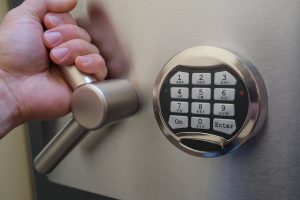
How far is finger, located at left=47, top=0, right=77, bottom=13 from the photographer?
0.27m

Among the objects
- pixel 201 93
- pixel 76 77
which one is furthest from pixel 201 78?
pixel 76 77

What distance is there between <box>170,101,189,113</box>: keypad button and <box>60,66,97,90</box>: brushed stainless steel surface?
0.25 feet

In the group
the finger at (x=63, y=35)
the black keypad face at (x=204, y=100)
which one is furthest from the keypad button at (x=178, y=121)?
the finger at (x=63, y=35)

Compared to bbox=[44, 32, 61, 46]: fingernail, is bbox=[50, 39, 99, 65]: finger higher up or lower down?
lower down

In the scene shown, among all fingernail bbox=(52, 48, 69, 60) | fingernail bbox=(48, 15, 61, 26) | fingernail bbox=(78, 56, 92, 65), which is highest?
fingernail bbox=(48, 15, 61, 26)

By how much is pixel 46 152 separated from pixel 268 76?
0.19 meters

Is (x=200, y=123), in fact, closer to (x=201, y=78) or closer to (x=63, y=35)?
(x=201, y=78)

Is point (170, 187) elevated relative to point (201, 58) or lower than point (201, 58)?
lower

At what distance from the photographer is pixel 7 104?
0.31 metres

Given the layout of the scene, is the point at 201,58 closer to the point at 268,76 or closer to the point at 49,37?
the point at 268,76

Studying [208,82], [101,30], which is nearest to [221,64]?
[208,82]

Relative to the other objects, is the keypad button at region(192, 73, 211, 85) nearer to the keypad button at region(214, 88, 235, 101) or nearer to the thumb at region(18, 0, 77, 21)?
the keypad button at region(214, 88, 235, 101)

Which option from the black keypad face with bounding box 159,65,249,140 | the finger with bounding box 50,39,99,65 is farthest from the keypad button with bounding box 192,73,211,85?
the finger with bounding box 50,39,99,65

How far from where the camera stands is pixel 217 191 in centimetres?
23
